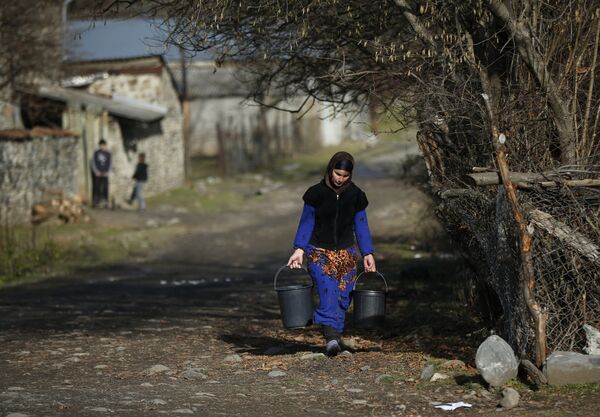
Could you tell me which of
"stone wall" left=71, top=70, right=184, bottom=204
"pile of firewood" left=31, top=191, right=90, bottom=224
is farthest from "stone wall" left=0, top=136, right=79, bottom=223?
"stone wall" left=71, top=70, right=184, bottom=204

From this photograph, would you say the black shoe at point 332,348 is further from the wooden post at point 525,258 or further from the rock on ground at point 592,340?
the rock on ground at point 592,340

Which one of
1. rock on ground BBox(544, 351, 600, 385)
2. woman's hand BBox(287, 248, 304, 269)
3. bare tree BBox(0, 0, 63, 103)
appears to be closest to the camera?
rock on ground BBox(544, 351, 600, 385)

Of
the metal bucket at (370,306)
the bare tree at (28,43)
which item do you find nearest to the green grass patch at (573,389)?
the metal bucket at (370,306)

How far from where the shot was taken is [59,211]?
2477 cm

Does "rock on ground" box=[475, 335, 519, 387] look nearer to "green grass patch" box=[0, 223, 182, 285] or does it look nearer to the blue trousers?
the blue trousers

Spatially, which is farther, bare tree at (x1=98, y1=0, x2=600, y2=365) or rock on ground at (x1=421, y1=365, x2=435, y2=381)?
rock on ground at (x1=421, y1=365, x2=435, y2=381)

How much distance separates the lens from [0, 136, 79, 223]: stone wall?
24500mm

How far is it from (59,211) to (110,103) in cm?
612

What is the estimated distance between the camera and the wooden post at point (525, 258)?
7695 millimetres

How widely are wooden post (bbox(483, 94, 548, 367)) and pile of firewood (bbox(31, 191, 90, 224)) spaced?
18.3m

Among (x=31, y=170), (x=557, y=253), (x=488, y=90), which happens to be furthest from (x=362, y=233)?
(x=31, y=170)

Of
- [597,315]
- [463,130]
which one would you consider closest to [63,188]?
[463,130]

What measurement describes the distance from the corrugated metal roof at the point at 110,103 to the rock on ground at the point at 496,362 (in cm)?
2213

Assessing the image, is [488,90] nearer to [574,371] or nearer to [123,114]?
[574,371]
